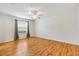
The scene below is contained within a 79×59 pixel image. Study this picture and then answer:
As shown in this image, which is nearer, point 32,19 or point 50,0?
point 50,0

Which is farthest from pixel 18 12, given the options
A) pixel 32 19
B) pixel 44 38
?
pixel 44 38

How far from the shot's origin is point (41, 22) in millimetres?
1598

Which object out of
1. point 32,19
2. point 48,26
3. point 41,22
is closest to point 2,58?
point 32,19

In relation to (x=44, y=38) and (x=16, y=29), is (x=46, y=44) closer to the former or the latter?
(x=44, y=38)

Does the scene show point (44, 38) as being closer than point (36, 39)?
No

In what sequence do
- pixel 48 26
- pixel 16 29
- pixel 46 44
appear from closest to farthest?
pixel 16 29
pixel 48 26
pixel 46 44

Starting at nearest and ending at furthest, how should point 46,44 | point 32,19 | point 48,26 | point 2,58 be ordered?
point 2,58 → point 32,19 → point 48,26 → point 46,44

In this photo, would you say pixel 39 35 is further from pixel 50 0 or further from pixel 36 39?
pixel 50 0

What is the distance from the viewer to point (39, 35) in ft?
5.23

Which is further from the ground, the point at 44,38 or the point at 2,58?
the point at 44,38

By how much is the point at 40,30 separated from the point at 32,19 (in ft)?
0.99

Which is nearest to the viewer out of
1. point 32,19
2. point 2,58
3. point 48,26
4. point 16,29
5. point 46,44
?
point 2,58

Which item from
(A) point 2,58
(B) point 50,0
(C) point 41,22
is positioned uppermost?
(B) point 50,0

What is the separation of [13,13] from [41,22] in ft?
1.68
